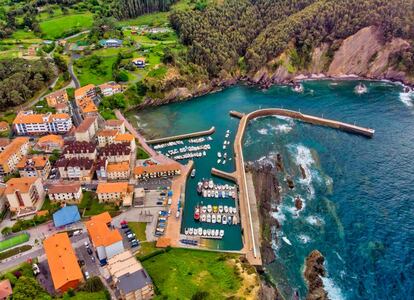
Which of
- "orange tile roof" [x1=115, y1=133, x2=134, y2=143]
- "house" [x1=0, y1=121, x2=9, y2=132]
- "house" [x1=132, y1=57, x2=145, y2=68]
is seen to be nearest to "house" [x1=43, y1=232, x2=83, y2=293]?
"orange tile roof" [x1=115, y1=133, x2=134, y2=143]

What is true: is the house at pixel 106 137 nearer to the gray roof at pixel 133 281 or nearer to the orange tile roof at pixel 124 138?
the orange tile roof at pixel 124 138

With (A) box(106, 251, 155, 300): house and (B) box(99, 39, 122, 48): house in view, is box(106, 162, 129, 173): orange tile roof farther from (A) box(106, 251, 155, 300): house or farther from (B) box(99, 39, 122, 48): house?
(B) box(99, 39, 122, 48): house

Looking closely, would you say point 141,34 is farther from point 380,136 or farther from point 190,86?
point 380,136

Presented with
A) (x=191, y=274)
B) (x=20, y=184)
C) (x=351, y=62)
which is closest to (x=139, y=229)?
(x=191, y=274)

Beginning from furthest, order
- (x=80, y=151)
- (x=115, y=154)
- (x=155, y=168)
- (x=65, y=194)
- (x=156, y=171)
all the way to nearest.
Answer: (x=115, y=154) → (x=80, y=151) → (x=155, y=168) → (x=156, y=171) → (x=65, y=194)

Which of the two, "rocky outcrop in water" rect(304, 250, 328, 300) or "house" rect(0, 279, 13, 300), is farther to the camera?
"rocky outcrop in water" rect(304, 250, 328, 300)

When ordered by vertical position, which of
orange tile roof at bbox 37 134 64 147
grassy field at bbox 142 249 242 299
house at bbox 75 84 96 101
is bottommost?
grassy field at bbox 142 249 242 299

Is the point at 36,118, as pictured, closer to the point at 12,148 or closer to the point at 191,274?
the point at 12,148
